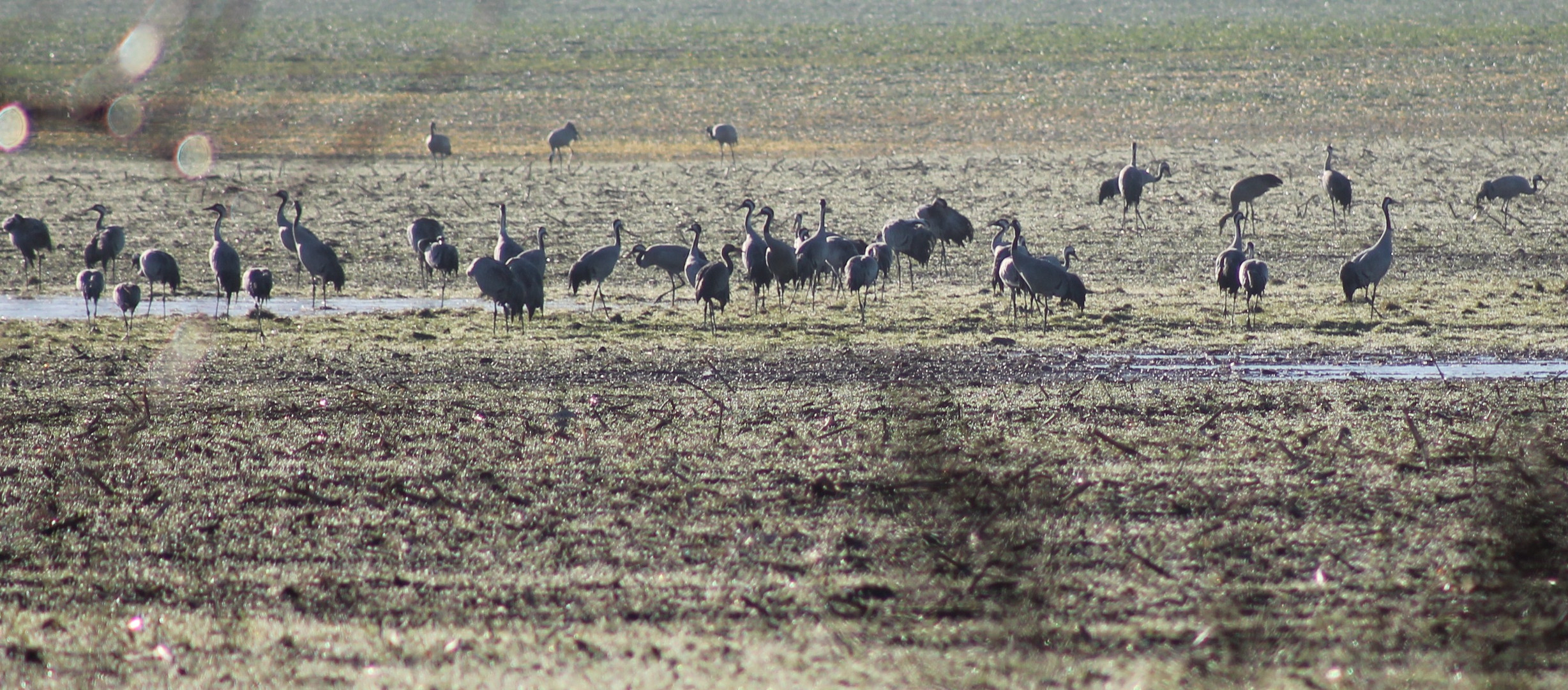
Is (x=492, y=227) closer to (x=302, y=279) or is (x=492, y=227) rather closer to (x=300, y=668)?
(x=302, y=279)

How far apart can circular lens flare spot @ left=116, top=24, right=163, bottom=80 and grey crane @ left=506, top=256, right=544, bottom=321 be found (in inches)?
519

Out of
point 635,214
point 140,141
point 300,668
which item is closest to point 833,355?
point 300,668

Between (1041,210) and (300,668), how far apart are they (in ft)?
67.7

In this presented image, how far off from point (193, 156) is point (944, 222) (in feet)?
59.2

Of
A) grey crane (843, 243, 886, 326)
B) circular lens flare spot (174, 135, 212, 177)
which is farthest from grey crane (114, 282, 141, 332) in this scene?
circular lens flare spot (174, 135, 212, 177)

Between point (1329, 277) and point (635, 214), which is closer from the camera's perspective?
point (1329, 277)

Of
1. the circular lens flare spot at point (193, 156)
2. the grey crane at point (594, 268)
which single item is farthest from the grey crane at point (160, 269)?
the circular lens flare spot at point (193, 156)

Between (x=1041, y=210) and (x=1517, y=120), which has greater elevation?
(x=1517, y=120)

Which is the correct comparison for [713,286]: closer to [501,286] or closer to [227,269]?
[501,286]

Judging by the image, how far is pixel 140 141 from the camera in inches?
78.9

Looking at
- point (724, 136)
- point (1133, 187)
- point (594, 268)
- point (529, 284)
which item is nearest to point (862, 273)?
point (594, 268)

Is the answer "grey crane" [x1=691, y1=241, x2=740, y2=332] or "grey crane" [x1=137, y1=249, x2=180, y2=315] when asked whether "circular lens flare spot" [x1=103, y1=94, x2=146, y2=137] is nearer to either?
"grey crane" [x1=691, y1=241, x2=740, y2=332]

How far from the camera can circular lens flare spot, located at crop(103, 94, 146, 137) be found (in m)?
1.86

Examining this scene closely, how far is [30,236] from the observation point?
59.3ft
